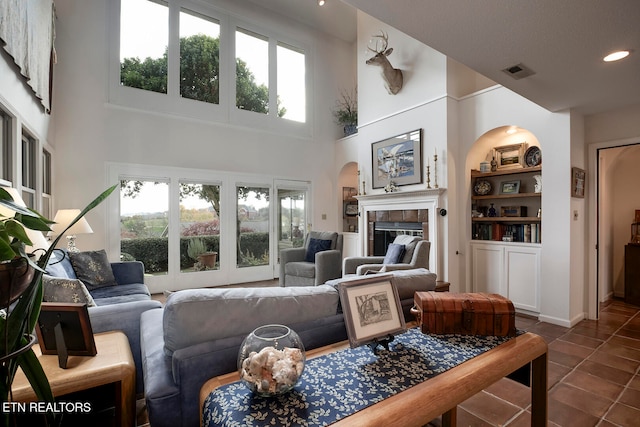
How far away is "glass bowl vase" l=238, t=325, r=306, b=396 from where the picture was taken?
0.89m

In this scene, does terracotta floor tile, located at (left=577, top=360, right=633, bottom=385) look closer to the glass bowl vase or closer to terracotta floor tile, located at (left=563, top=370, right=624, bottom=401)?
terracotta floor tile, located at (left=563, top=370, right=624, bottom=401)

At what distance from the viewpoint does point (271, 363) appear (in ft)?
2.96

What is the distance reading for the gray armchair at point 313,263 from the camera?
163 inches

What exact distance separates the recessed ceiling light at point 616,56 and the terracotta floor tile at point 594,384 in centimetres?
235

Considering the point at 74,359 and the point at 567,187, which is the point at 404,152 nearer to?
the point at 567,187

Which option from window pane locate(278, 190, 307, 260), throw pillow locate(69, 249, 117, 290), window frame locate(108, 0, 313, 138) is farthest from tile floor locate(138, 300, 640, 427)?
window frame locate(108, 0, 313, 138)

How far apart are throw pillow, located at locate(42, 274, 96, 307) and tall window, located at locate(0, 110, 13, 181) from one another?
129 cm

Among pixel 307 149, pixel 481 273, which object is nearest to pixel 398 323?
pixel 481 273

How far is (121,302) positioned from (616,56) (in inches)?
170

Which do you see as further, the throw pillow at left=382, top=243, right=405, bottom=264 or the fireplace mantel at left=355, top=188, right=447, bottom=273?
the fireplace mantel at left=355, top=188, right=447, bottom=273

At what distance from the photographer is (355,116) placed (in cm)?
642

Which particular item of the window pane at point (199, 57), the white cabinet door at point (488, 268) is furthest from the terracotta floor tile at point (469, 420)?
the window pane at point (199, 57)

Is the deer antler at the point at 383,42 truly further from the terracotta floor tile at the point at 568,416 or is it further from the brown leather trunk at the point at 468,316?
the terracotta floor tile at the point at 568,416

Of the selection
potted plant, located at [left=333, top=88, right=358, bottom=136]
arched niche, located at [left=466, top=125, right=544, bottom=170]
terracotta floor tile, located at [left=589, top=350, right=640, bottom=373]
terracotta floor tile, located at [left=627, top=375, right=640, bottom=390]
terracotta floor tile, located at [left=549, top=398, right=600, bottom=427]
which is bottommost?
terracotta floor tile, located at [left=549, top=398, right=600, bottom=427]
